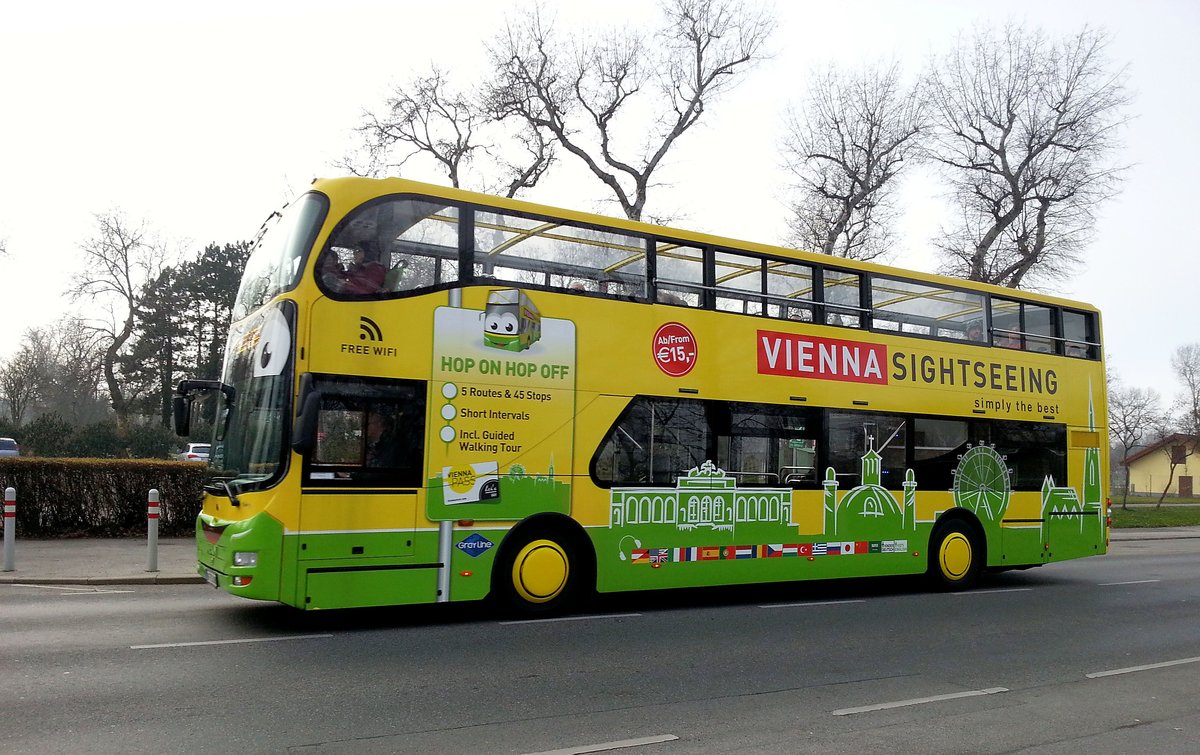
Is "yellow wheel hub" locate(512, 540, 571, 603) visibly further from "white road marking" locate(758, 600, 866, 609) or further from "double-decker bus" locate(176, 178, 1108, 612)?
"white road marking" locate(758, 600, 866, 609)

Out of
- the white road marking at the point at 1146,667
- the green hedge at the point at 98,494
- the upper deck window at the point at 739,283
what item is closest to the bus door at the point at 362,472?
the upper deck window at the point at 739,283

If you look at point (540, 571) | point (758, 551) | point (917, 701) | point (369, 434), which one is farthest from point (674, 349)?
A: point (917, 701)

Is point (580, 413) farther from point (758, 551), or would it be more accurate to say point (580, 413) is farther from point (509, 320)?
point (758, 551)

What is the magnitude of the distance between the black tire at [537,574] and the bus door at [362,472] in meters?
1.10

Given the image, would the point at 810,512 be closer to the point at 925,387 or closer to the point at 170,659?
the point at 925,387

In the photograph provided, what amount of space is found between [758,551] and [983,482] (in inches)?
174

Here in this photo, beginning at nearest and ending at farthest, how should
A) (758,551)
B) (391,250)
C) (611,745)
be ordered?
(611,745), (391,250), (758,551)

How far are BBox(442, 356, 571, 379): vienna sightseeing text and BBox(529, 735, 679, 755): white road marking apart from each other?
4.51 meters

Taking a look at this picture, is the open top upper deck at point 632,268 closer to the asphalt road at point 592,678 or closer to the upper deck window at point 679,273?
the upper deck window at point 679,273

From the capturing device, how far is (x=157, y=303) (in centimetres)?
4869

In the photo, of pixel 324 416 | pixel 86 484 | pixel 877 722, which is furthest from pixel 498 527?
pixel 86 484

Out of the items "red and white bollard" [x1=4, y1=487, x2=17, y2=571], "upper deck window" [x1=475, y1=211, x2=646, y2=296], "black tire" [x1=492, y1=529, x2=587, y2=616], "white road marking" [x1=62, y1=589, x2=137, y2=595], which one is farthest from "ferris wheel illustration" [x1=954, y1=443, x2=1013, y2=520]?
"red and white bollard" [x1=4, y1=487, x2=17, y2=571]

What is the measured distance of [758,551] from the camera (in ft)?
35.2

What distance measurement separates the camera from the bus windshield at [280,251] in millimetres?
8422
